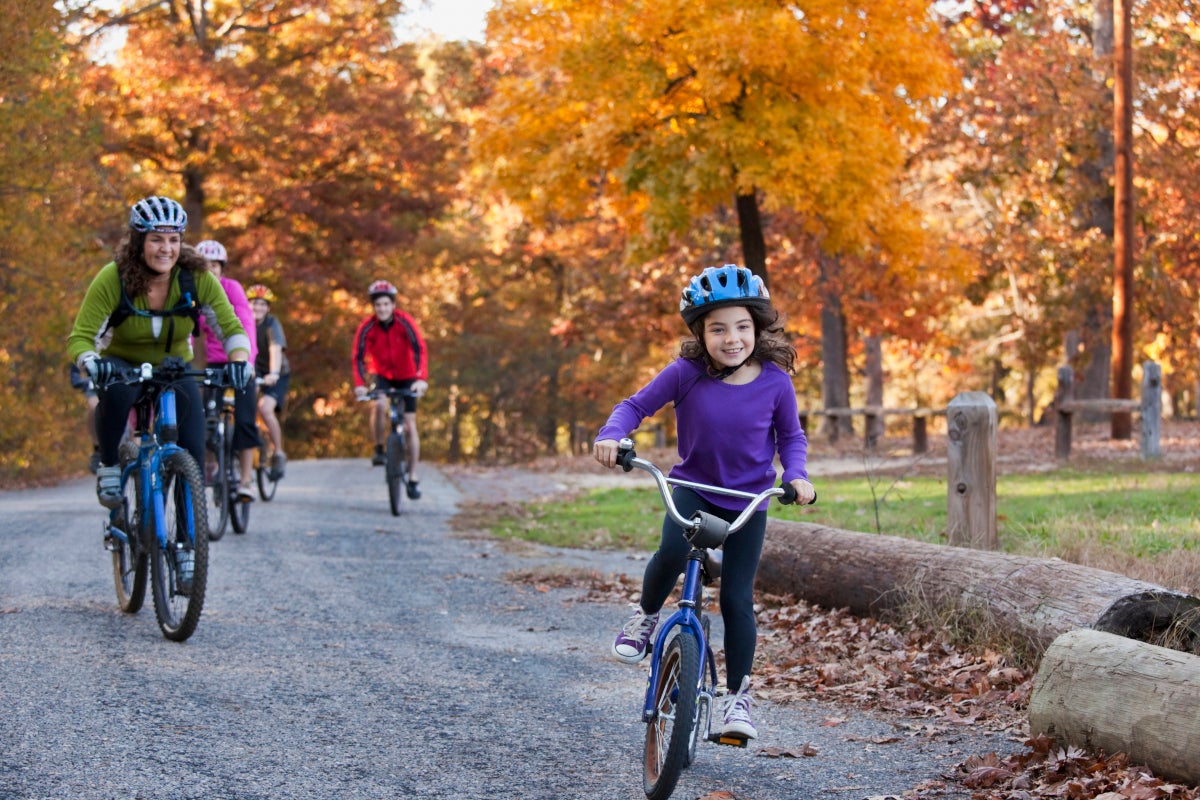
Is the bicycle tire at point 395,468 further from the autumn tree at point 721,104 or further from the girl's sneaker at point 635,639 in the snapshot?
the girl's sneaker at point 635,639

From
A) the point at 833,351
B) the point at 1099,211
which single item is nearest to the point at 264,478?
the point at 833,351

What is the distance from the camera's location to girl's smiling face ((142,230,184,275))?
6.84 metres

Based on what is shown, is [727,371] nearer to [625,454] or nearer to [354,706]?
[625,454]

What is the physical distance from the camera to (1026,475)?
664 inches

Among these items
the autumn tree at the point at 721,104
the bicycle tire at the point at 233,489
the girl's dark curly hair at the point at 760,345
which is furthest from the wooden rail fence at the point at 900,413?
the girl's dark curly hair at the point at 760,345

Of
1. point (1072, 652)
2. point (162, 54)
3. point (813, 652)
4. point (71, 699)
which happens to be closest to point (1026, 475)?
point (813, 652)

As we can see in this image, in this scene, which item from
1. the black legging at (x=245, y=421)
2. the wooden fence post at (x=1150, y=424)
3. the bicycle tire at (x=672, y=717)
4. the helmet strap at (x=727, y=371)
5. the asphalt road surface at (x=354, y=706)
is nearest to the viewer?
the bicycle tire at (x=672, y=717)

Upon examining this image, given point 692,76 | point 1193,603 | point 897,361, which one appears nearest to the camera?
point 1193,603

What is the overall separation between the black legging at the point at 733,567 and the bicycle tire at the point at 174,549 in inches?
104

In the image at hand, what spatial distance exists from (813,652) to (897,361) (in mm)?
44892

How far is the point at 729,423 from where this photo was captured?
4.96 metres

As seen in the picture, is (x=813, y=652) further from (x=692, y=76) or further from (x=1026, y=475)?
(x=692, y=76)

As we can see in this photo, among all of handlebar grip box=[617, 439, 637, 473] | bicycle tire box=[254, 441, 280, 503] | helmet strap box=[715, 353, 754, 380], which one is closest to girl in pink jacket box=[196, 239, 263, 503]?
bicycle tire box=[254, 441, 280, 503]

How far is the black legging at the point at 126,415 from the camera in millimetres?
7027
